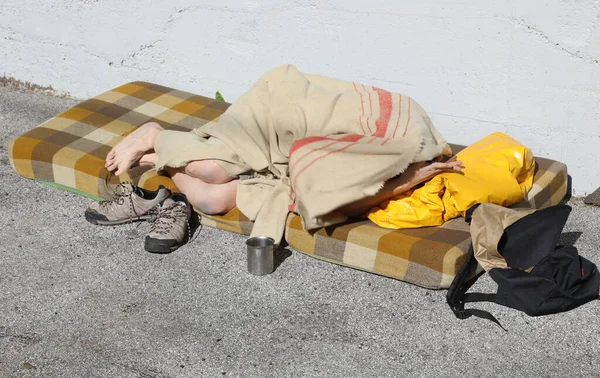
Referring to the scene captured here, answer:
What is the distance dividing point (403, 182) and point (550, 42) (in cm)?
133

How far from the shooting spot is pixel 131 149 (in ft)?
13.9

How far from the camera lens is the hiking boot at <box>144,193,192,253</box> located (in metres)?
3.78

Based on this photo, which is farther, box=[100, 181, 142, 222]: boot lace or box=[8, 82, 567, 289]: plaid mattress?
box=[100, 181, 142, 222]: boot lace

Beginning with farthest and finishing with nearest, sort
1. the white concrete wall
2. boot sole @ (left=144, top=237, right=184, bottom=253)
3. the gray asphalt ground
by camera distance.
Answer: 1. the white concrete wall
2. boot sole @ (left=144, top=237, right=184, bottom=253)
3. the gray asphalt ground

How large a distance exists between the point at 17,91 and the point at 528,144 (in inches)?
149

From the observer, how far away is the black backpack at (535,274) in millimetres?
3342

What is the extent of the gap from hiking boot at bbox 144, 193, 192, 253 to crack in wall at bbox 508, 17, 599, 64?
209 centimetres

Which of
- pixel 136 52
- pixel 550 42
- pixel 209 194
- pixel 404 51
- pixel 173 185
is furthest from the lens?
pixel 136 52

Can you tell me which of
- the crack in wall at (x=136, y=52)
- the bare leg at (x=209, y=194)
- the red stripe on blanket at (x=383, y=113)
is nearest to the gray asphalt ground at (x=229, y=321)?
the bare leg at (x=209, y=194)

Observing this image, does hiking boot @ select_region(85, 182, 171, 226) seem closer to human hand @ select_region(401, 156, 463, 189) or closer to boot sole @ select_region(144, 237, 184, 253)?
boot sole @ select_region(144, 237, 184, 253)

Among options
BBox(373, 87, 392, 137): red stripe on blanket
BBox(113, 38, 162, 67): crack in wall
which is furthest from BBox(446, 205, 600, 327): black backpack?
BBox(113, 38, 162, 67): crack in wall

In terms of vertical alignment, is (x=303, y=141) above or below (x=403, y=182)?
above

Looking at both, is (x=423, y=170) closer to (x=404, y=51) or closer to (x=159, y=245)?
(x=404, y=51)

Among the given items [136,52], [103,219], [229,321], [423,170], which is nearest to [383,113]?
[423,170]
